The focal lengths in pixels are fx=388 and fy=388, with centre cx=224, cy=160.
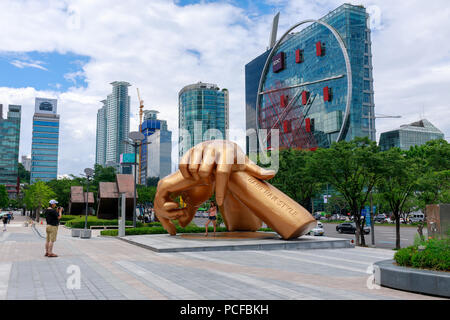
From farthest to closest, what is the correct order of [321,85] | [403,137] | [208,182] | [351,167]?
1. [403,137]
2. [321,85]
3. [351,167]
4. [208,182]

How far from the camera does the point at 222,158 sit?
624 inches

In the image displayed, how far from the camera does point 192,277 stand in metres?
8.53

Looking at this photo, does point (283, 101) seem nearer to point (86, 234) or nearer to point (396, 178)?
point (396, 178)

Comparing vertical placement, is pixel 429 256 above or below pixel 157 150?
below

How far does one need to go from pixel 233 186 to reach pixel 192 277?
8097 mm

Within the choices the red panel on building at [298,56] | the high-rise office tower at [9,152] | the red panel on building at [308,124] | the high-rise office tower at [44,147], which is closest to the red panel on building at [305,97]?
the red panel on building at [308,124]

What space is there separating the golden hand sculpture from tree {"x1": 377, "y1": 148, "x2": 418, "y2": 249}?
8452mm

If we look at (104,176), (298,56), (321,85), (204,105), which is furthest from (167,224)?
(204,105)

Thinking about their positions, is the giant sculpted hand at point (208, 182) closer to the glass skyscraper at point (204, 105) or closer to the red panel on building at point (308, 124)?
the red panel on building at point (308, 124)

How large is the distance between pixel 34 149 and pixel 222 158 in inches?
6452

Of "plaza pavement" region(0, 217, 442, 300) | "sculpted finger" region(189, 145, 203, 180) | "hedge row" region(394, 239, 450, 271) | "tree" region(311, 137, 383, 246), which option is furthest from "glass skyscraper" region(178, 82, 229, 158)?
"hedge row" region(394, 239, 450, 271)

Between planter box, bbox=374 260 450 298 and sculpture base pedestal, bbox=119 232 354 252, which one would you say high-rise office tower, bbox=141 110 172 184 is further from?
planter box, bbox=374 260 450 298

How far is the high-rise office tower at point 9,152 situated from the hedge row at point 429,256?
171 meters
